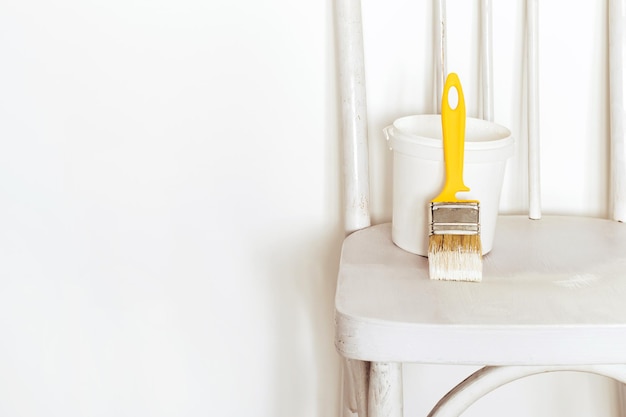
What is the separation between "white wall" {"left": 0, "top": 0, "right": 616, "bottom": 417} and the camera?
0.92 meters

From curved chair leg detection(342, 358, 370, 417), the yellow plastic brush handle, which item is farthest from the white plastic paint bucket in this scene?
curved chair leg detection(342, 358, 370, 417)

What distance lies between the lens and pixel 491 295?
67cm

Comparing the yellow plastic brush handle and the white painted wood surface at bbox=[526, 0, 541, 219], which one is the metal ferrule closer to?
the yellow plastic brush handle

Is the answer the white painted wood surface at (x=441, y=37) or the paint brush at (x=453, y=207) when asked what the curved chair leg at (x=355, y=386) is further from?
the white painted wood surface at (x=441, y=37)

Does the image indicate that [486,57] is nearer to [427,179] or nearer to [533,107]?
[533,107]

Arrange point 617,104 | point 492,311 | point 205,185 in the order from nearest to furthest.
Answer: point 492,311 → point 617,104 → point 205,185

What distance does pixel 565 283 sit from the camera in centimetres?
70

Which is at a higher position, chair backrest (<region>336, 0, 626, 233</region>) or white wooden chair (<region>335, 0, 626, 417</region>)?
chair backrest (<region>336, 0, 626, 233</region>)

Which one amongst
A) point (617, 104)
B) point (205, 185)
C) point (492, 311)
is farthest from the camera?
point (205, 185)

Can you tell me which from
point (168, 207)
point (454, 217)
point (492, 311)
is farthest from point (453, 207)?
point (168, 207)

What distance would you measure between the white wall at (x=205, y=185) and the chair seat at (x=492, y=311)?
22cm

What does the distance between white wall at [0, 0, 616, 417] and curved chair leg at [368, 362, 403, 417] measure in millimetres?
310

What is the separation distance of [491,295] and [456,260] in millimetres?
48

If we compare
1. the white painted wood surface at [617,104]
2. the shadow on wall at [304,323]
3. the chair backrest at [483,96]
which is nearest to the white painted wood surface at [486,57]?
the chair backrest at [483,96]
